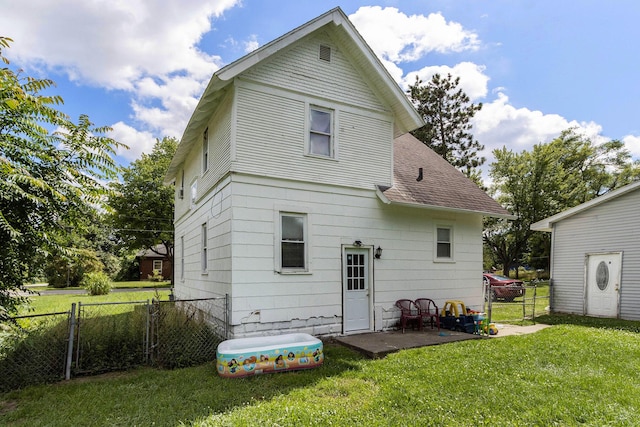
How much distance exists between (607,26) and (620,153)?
3174cm

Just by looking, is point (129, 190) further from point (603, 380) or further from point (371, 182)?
point (603, 380)

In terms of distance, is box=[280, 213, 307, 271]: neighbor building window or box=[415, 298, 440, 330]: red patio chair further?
box=[415, 298, 440, 330]: red patio chair

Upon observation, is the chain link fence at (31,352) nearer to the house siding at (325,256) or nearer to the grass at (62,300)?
the house siding at (325,256)

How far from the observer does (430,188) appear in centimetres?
1076

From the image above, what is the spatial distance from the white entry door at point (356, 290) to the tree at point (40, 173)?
18.7 ft

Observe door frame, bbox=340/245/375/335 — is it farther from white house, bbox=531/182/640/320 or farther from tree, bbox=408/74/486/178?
tree, bbox=408/74/486/178

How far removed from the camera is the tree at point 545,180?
2809 centimetres

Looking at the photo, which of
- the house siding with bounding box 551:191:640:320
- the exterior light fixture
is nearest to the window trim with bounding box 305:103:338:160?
the exterior light fixture

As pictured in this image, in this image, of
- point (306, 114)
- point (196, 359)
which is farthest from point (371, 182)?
point (196, 359)

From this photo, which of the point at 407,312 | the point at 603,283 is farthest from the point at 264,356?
the point at 603,283

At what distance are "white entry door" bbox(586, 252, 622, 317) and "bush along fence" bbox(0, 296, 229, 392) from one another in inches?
531

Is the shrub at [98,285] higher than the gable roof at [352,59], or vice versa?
the gable roof at [352,59]

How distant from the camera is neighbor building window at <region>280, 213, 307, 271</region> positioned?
802 cm

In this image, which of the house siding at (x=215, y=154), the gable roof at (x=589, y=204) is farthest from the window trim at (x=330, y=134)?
the gable roof at (x=589, y=204)
